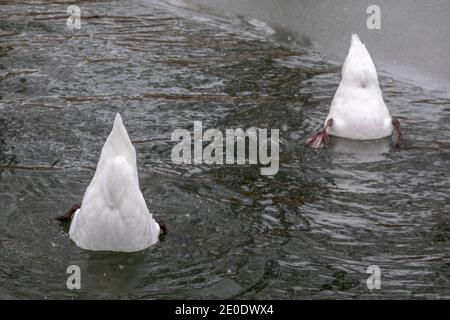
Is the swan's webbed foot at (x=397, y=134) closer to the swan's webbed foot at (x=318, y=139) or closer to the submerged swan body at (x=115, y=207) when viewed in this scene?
the swan's webbed foot at (x=318, y=139)

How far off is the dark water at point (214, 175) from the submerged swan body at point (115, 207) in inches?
4.6

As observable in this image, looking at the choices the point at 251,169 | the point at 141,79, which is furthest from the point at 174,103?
the point at 251,169

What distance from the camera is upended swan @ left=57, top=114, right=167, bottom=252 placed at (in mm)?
5562

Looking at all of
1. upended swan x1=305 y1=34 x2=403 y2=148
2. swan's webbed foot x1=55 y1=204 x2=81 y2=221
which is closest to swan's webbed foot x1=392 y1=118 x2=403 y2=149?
upended swan x1=305 y1=34 x2=403 y2=148

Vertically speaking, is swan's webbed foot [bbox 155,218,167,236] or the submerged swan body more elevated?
the submerged swan body

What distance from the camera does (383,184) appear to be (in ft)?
22.7

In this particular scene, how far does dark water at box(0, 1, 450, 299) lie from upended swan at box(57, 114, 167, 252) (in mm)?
113

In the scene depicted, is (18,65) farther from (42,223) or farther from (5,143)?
(42,223)

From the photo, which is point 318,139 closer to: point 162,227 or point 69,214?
point 162,227

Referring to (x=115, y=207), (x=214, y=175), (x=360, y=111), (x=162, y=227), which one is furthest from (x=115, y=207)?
(x=360, y=111)

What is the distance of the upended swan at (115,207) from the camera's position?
5.56 meters

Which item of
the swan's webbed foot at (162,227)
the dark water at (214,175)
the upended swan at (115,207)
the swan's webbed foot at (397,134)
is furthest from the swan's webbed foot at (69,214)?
the swan's webbed foot at (397,134)

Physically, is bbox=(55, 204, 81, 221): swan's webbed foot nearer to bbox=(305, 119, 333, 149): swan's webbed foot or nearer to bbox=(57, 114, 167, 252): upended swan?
bbox=(57, 114, 167, 252): upended swan
